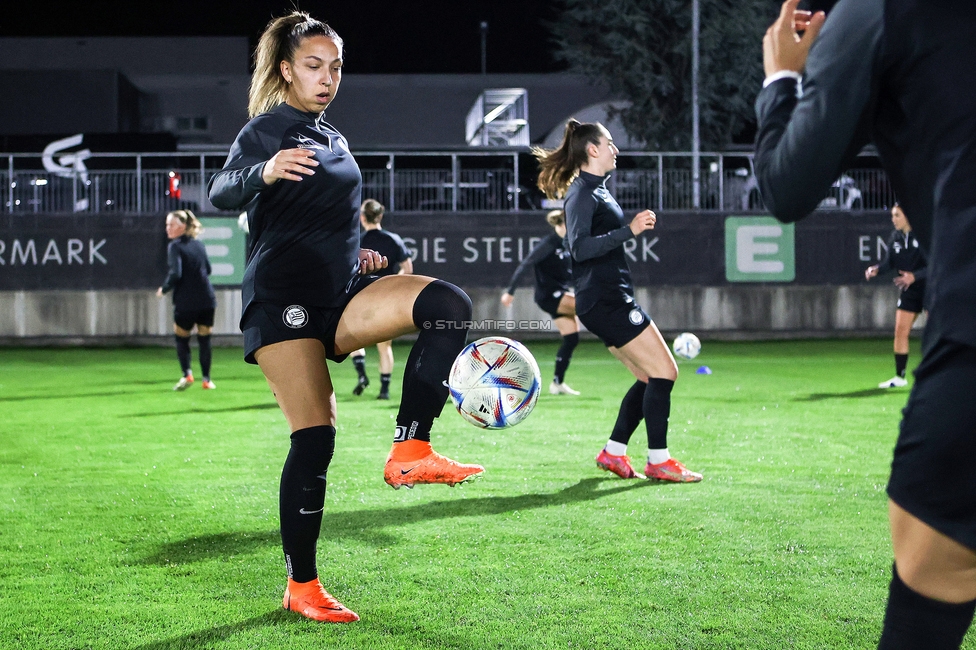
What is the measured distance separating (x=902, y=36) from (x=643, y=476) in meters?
5.17

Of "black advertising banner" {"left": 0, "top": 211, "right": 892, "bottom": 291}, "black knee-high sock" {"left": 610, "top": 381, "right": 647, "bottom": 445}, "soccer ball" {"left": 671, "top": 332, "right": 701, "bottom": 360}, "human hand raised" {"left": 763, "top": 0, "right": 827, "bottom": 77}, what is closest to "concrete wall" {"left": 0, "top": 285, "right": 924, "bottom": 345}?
"black advertising banner" {"left": 0, "top": 211, "right": 892, "bottom": 291}

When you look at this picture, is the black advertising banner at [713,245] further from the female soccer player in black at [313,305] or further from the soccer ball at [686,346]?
the female soccer player in black at [313,305]

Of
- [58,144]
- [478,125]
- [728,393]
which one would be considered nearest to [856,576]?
[728,393]

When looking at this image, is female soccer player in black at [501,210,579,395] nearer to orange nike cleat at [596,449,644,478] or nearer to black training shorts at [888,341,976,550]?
orange nike cleat at [596,449,644,478]

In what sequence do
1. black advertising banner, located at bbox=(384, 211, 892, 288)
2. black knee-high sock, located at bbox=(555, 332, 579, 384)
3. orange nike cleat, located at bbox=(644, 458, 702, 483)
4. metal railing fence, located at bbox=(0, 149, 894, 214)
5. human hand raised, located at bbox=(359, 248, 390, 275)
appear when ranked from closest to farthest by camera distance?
1. human hand raised, located at bbox=(359, 248, 390, 275)
2. orange nike cleat, located at bbox=(644, 458, 702, 483)
3. black knee-high sock, located at bbox=(555, 332, 579, 384)
4. metal railing fence, located at bbox=(0, 149, 894, 214)
5. black advertising banner, located at bbox=(384, 211, 892, 288)

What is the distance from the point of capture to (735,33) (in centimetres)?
2986

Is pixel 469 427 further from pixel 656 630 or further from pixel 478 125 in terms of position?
pixel 478 125

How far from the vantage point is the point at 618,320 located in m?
6.53

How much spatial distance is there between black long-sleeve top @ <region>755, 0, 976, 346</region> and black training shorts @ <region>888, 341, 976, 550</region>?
0.06 meters

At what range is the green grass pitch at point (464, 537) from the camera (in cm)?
361

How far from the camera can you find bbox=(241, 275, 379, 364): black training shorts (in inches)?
143

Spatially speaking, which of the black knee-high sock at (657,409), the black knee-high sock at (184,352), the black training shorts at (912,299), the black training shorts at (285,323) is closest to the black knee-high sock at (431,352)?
the black training shorts at (285,323)

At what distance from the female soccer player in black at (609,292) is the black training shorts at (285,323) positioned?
9.92 ft

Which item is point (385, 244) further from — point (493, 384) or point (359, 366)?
point (493, 384)
